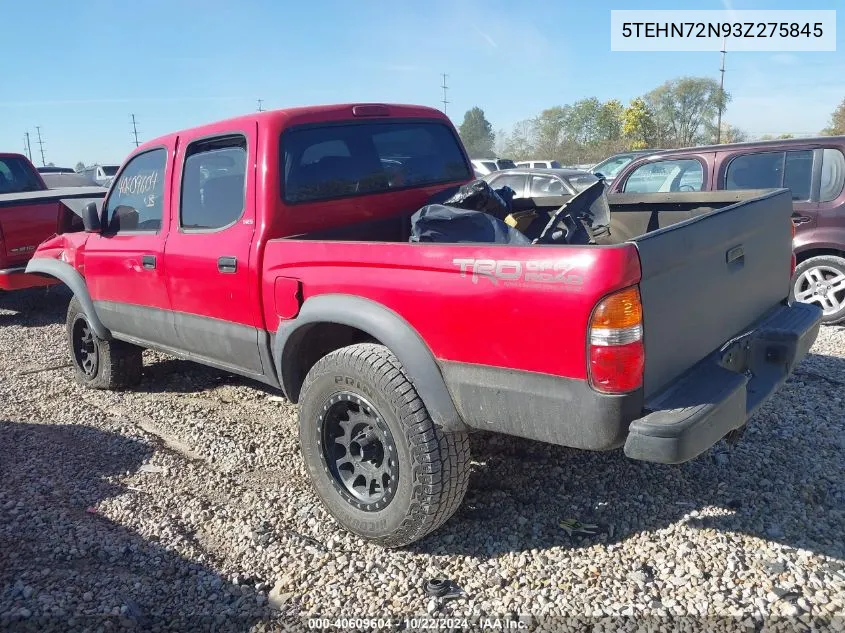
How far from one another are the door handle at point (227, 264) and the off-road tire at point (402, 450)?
0.82 metres

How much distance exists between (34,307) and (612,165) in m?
13.1

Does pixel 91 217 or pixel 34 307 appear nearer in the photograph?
pixel 91 217

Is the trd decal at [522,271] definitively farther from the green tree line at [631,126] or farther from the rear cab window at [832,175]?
the green tree line at [631,126]

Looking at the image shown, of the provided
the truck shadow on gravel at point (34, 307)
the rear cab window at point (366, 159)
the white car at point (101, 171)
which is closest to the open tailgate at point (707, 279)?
the rear cab window at point (366, 159)

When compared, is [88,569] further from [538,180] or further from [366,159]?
[538,180]

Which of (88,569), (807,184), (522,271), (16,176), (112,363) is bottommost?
(88,569)

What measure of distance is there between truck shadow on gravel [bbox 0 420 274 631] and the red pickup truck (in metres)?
0.68

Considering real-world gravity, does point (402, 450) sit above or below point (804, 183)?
below

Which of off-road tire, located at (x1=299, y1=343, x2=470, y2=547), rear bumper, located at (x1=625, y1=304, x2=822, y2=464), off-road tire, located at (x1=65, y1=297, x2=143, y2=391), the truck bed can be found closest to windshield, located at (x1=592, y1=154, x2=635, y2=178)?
off-road tire, located at (x1=65, y1=297, x2=143, y2=391)

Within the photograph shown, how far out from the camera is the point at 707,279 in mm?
2598

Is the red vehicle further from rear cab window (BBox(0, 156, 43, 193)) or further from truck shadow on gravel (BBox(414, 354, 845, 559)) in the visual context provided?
truck shadow on gravel (BBox(414, 354, 845, 559))

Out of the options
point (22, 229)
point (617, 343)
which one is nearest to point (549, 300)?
point (617, 343)

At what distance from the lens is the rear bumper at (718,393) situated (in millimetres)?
2217

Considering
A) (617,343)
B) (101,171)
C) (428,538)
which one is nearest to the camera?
(617,343)
